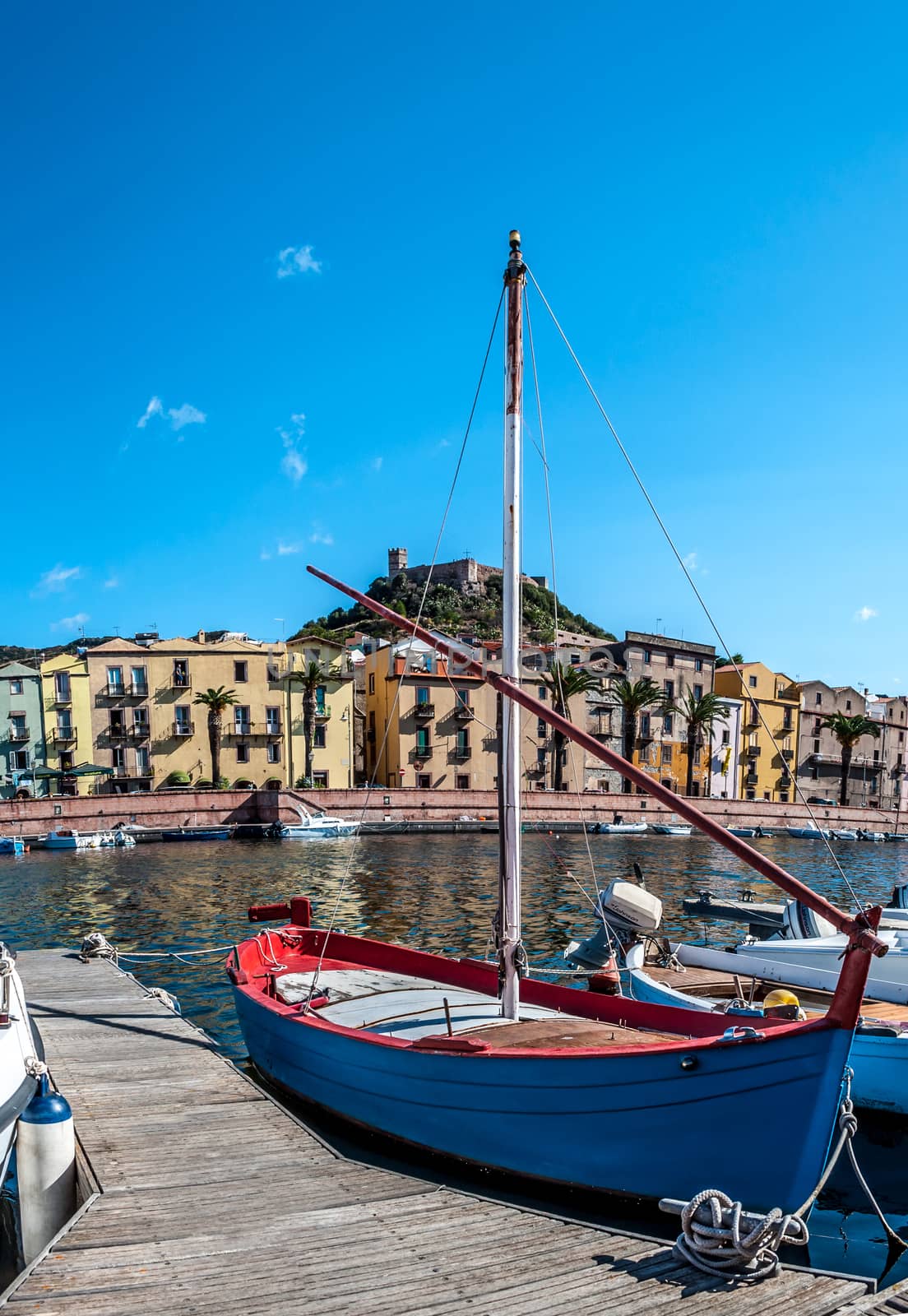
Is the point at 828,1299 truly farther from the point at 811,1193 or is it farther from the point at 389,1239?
the point at 389,1239

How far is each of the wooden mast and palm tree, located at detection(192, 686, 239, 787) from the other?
55.0 metres

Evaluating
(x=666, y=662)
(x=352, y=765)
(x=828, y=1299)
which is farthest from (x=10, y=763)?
(x=828, y=1299)

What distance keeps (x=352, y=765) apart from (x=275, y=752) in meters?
6.54

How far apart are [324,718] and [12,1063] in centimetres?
5961

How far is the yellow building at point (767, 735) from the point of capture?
82.9 metres

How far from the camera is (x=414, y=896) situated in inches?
1299

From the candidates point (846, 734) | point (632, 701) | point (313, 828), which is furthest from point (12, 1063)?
point (846, 734)

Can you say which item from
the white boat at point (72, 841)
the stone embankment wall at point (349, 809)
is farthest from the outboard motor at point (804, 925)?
the white boat at point (72, 841)

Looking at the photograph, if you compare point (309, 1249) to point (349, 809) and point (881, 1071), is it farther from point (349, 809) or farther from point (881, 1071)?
point (349, 809)

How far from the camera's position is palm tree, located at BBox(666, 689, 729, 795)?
75000 millimetres

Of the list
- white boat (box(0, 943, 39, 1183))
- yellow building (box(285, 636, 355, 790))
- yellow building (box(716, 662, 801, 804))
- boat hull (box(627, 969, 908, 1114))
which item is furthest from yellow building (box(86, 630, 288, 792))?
boat hull (box(627, 969, 908, 1114))

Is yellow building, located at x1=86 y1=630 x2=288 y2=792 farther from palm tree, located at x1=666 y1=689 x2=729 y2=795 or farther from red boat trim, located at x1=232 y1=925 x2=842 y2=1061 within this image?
red boat trim, located at x1=232 y1=925 x2=842 y2=1061

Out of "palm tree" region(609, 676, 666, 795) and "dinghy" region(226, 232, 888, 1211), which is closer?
"dinghy" region(226, 232, 888, 1211)

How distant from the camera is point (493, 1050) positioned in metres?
8.94
